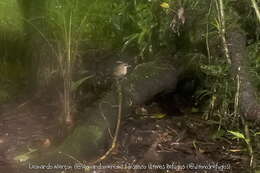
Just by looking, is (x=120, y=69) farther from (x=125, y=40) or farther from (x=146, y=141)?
(x=146, y=141)

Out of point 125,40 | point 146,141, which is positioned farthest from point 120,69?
point 146,141

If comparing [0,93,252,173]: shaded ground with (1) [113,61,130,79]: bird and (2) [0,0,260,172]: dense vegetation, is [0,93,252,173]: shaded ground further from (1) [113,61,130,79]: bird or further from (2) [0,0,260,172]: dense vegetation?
(1) [113,61,130,79]: bird

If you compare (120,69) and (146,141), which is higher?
(120,69)

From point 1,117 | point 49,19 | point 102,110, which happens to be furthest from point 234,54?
point 1,117

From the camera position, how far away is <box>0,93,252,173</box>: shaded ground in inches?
86.5

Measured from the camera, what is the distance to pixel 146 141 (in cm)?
241

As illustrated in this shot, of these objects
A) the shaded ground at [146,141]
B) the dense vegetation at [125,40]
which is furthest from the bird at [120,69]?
the shaded ground at [146,141]

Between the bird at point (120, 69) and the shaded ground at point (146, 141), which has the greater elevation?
the bird at point (120, 69)

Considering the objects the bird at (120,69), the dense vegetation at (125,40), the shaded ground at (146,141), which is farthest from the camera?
the bird at (120,69)

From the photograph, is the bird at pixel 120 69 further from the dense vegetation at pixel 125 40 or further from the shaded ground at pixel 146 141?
the shaded ground at pixel 146 141

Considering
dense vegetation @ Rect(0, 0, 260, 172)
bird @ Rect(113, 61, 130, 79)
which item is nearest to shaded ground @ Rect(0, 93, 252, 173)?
dense vegetation @ Rect(0, 0, 260, 172)

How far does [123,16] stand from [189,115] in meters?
0.91

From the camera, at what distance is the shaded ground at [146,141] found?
2.20m

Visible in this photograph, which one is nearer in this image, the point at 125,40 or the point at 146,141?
the point at 146,141
